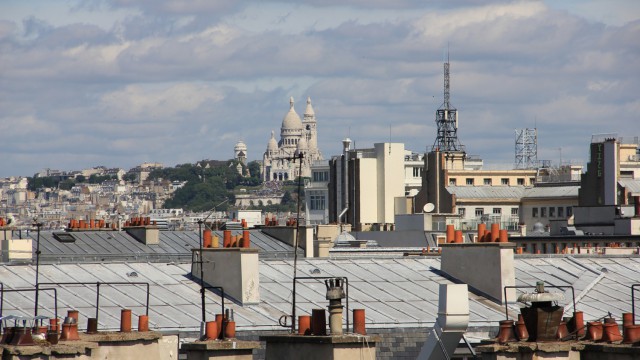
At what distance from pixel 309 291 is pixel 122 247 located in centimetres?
3797

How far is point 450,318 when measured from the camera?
38000 millimetres

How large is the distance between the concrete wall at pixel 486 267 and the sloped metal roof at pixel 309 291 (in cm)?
46

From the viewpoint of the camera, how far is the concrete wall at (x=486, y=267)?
56656mm

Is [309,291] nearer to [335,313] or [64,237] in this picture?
[335,313]

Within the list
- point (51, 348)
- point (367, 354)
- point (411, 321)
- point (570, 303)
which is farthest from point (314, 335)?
point (570, 303)

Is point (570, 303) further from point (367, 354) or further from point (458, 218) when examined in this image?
point (458, 218)

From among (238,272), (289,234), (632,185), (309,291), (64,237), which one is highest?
(632,185)

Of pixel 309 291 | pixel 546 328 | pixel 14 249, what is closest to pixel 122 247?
pixel 14 249

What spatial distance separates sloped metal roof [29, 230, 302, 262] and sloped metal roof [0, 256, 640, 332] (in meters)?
23.7

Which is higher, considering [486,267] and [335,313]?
[486,267]

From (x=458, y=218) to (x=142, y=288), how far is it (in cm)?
13384

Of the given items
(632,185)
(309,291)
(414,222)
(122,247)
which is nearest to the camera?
(309,291)

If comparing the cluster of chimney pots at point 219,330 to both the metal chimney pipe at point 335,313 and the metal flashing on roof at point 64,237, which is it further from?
the metal flashing on roof at point 64,237

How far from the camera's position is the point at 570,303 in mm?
57031
